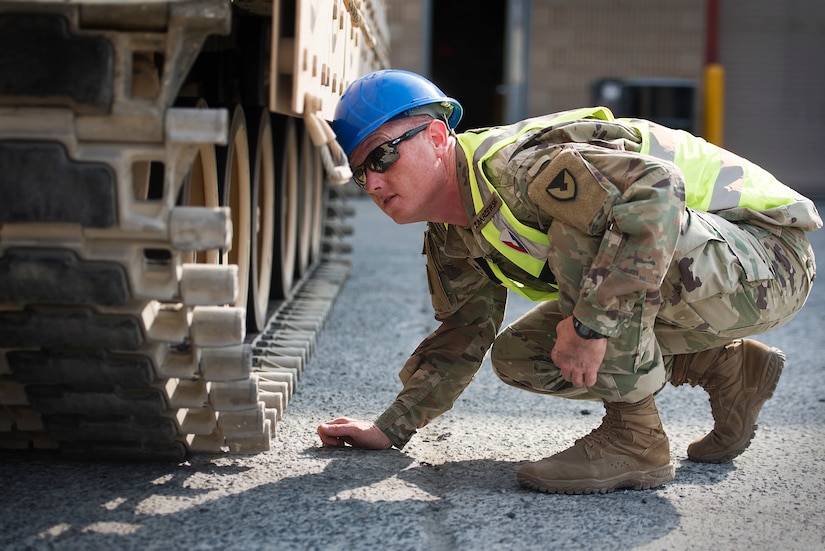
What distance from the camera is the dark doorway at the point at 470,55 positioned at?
2039cm

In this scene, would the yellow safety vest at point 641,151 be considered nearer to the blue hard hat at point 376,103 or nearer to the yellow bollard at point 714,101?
the blue hard hat at point 376,103

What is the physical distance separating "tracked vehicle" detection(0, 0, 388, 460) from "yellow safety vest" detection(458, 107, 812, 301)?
0.37 metres

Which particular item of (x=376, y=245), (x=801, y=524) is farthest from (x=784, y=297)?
(x=376, y=245)

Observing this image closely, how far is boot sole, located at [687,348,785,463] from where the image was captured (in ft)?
9.43

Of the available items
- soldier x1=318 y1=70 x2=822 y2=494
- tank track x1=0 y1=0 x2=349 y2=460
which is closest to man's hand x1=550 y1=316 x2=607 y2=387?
soldier x1=318 y1=70 x2=822 y2=494

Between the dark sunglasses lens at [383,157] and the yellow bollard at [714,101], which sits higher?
the dark sunglasses lens at [383,157]

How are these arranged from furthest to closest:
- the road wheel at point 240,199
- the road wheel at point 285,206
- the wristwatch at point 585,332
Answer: the road wheel at point 285,206 < the road wheel at point 240,199 < the wristwatch at point 585,332

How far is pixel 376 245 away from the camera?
8.47m

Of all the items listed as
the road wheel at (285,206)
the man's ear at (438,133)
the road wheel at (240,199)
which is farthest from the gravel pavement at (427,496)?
the road wheel at (285,206)

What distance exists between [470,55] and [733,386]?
59.6 feet

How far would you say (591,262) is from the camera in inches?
97.9

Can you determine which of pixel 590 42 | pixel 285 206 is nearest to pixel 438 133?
pixel 285 206

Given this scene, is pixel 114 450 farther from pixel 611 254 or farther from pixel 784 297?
pixel 784 297

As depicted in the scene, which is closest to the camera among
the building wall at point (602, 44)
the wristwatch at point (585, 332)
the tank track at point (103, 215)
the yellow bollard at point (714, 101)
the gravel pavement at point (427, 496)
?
the tank track at point (103, 215)
